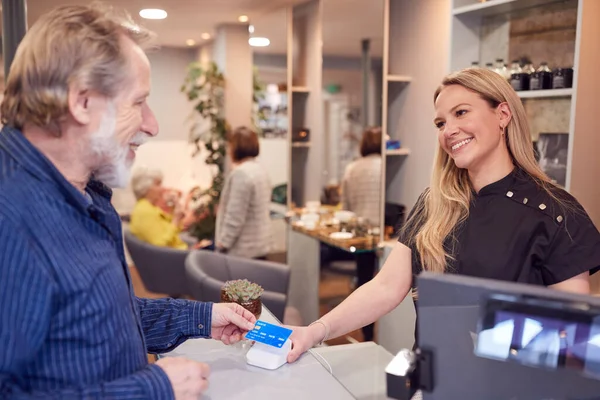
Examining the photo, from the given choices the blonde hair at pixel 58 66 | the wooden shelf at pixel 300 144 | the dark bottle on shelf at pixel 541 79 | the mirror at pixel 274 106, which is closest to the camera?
the blonde hair at pixel 58 66

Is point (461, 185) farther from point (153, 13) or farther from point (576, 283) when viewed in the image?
point (153, 13)

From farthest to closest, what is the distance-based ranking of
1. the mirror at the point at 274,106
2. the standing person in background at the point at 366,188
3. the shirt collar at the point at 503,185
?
the mirror at the point at 274,106 → the standing person in background at the point at 366,188 → the shirt collar at the point at 503,185

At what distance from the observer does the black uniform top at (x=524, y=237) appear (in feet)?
4.72

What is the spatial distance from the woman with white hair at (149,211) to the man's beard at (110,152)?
3.30 metres

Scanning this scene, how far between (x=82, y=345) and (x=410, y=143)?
2880 mm

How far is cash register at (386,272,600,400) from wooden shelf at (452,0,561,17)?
84.5 inches

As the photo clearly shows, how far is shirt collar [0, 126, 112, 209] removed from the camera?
0.92 m

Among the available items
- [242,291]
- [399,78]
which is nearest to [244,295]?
[242,291]

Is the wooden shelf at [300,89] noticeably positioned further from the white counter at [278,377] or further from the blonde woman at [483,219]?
the white counter at [278,377]

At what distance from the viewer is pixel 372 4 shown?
3596mm

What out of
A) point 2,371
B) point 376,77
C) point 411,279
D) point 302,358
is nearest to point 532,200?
point 411,279

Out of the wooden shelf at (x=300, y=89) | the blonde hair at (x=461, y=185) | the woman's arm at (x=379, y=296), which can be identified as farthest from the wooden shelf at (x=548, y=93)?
the wooden shelf at (x=300, y=89)

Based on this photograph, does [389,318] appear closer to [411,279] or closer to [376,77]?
[411,279]

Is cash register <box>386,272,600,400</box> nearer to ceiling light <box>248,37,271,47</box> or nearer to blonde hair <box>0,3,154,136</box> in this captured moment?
blonde hair <box>0,3,154,136</box>
